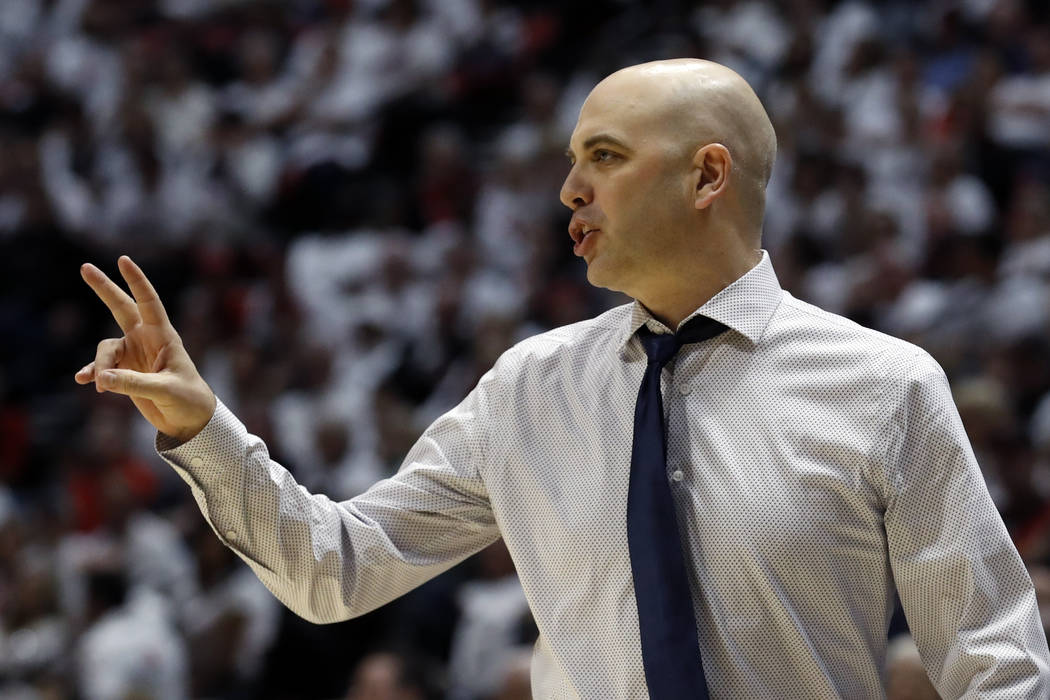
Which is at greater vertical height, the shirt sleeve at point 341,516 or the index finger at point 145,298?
the index finger at point 145,298

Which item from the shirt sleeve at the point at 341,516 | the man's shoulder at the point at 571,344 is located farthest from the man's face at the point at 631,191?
the shirt sleeve at the point at 341,516


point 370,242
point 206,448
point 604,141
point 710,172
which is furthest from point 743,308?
point 370,242

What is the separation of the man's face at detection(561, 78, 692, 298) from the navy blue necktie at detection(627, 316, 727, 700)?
19 cm

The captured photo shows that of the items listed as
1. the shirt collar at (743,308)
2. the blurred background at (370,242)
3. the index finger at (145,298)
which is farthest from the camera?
the blurred background at (370,242)

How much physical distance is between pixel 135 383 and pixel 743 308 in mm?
837

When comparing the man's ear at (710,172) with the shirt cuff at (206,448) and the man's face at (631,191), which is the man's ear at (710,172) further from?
the shirt cuff at (206,448)

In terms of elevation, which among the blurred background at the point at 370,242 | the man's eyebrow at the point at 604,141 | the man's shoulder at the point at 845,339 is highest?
the man's eyebrow at the point at 604,141

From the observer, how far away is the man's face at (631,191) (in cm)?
195

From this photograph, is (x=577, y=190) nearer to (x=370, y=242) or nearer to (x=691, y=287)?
(x=691, y=287)

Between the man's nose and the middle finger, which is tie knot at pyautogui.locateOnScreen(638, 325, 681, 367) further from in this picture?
the middle finger

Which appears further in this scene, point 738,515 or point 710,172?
point 710,172

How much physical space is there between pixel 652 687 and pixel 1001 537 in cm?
49

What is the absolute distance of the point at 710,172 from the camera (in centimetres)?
197

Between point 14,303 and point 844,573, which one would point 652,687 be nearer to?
point 844,573
